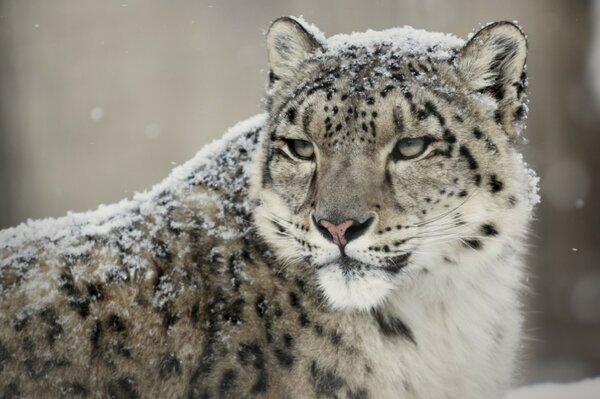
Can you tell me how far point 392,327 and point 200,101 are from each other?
6731 millimetres

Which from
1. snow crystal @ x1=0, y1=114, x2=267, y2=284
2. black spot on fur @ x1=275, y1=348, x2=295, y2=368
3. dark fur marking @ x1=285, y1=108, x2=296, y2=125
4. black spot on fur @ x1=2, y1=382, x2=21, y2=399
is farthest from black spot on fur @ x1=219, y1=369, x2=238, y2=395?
dark fur marking @ x1=285, y1=108, x2=296, y2=125

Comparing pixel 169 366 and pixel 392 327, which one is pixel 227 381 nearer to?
pixel 169 366

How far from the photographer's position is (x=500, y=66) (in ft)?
12.5

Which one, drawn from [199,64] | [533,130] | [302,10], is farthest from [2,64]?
[533,130]

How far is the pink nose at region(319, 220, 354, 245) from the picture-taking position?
10.9ft

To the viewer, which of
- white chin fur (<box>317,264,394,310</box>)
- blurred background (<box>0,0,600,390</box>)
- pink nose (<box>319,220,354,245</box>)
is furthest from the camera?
blurred background (<box>0,0,600,390</box>)

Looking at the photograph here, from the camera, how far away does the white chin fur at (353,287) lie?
3.43 metres

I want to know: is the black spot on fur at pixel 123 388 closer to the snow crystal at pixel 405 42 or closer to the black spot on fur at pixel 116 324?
the black spot on fur at pixel 116 324

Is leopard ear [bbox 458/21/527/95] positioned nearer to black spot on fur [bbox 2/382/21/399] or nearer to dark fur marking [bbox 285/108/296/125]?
dark fur marking [bbox 285/108/296/125]

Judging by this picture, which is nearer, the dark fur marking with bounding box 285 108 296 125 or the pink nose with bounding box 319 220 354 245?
the pink nose with bounding box 319 220 354 245

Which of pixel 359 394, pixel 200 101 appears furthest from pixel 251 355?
pixel 200 101

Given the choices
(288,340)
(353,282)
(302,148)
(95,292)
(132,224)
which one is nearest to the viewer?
(353,282)

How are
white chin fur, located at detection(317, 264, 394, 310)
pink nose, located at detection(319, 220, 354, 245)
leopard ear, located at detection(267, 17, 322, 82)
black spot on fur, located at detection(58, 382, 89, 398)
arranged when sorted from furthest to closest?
leopard ear, located at detection(267, 17, 322, 82) → black spot on fur, located at detection(58, 382, 89, 398) → white chin fur, located at detection(317, 264, 394, 310) → pink nose, located at detection(319, 220, 354, 245)

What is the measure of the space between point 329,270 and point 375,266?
181 mm
